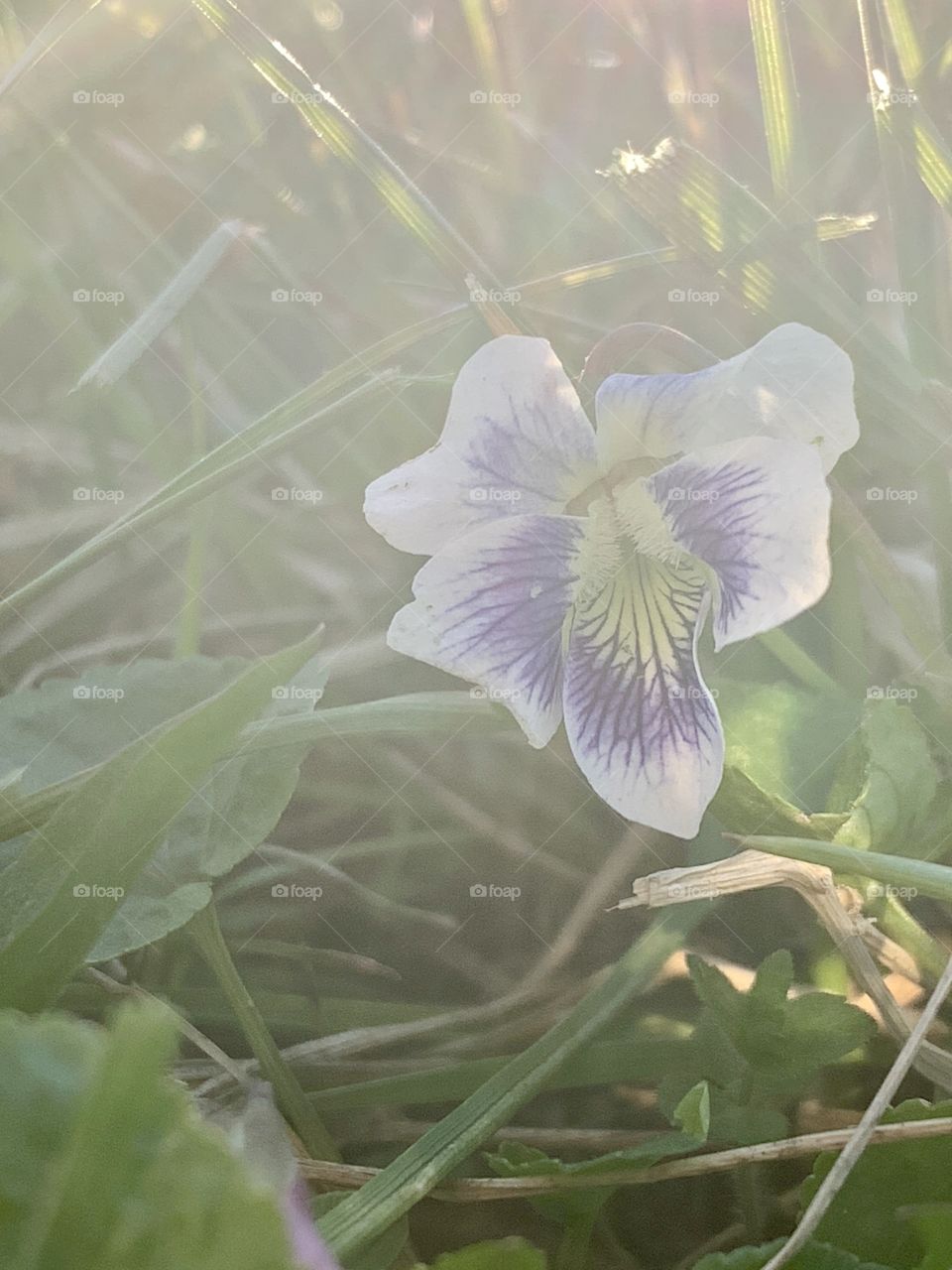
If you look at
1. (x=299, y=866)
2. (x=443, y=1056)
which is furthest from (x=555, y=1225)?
(x=299, y=866)

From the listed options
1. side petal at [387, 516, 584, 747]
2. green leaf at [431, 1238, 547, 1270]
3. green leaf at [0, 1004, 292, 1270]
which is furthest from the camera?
side petal at [387, 516, 584, 747]

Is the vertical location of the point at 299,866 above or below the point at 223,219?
below

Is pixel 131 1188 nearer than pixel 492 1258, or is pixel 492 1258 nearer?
pixel 131 1188

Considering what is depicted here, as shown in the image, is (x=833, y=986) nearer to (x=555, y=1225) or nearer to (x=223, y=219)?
(x=555, y=1225)
